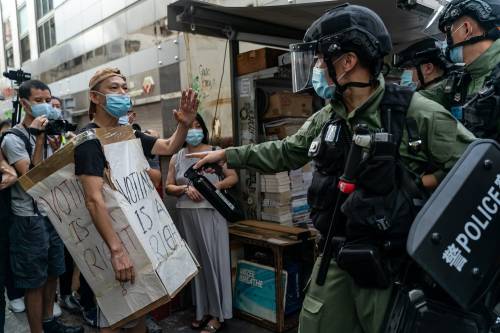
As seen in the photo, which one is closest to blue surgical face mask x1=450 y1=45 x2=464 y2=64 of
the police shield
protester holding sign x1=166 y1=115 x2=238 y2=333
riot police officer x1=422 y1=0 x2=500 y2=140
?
riot police officer x1=422 y1=0 x2=500 y2=140

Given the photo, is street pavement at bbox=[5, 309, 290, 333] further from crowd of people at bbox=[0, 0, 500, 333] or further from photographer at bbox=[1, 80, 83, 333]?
photographer at bbox=[1, 80, 83, 333]

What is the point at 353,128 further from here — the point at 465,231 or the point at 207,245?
the point at 207,245

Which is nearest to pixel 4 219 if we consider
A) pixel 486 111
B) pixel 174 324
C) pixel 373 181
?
pixel 174 324

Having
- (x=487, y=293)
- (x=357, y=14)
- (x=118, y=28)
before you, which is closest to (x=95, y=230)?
(x=357, y=14)

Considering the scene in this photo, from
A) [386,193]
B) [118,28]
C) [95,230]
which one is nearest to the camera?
[386,193]

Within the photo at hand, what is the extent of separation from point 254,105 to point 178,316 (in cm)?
223

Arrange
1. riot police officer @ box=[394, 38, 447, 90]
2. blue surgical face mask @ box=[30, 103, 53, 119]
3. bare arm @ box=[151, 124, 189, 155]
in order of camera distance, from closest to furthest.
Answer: bare arm @ box=[151, 124, 189, 155], riot police officer @ box=[394, 38, 447, 90], blue surgical face mask @ box=[30, 103, 53, 119]

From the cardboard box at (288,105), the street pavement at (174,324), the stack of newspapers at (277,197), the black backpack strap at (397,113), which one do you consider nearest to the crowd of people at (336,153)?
the black backpack strap at (397,113)

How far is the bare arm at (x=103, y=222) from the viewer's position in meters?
2.21

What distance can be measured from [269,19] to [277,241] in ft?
6.81

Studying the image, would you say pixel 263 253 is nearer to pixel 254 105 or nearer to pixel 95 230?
pixel 254 105

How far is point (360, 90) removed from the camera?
6.19 ft

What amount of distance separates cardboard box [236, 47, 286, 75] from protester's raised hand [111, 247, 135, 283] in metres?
2.38

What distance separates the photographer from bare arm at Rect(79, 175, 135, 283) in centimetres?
221
